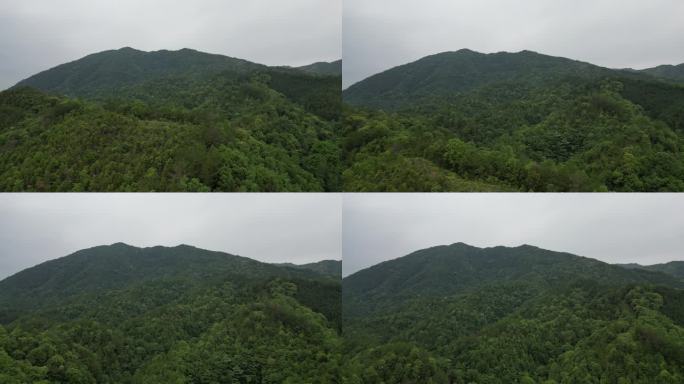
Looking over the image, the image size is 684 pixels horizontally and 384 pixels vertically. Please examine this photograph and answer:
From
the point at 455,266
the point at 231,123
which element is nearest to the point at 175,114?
the point at 231,123

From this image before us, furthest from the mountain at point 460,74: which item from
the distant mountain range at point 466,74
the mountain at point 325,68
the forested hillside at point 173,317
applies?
the forested hillside at point 173,317

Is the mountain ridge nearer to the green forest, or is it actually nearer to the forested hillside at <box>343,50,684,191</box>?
the green forest

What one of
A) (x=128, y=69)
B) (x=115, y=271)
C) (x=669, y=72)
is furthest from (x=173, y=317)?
(x=669, y=72)

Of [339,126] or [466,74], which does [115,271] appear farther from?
[466,74]

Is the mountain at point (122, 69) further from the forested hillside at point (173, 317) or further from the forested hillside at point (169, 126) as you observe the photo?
the forested hillside at point (173, 317)

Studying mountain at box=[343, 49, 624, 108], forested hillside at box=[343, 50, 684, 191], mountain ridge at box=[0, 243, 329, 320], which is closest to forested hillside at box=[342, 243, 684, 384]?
mountain ridge at box=[0, 243, 329, 320]
